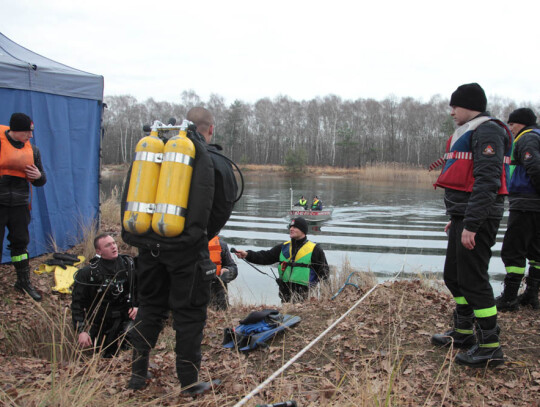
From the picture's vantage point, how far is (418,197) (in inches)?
1389

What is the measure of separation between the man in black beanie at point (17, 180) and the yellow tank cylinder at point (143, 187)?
11.3 feet

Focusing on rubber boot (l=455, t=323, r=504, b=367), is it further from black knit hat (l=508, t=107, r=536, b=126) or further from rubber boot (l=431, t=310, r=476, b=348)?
black knit hat (l=508, t=107, r=536, b=126)

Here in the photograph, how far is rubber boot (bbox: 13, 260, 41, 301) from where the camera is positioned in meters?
5.87

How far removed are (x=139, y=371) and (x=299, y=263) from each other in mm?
4051

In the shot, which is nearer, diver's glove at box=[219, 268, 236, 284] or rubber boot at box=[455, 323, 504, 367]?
rubber boot at box=[455, 323, 504, 367]

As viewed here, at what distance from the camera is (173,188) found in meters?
2.95

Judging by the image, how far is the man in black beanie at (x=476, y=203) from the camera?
11.3 feet

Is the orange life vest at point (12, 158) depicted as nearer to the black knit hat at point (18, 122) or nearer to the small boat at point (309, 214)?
the black knit hat at point (18, 122)

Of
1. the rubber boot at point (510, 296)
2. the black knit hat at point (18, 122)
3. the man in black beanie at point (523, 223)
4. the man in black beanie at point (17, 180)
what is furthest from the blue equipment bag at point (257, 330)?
the black knit hat at point (18, 122)

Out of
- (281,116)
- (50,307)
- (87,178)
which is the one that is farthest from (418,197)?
(281,116)

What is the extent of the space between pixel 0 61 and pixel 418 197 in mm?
32658

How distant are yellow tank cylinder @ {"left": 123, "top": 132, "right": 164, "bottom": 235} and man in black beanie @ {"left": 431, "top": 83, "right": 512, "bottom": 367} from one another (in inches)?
94.5

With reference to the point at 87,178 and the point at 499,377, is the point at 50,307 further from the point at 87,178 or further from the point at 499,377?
the point at 499,377

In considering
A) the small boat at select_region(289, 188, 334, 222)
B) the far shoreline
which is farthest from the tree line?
the small boat at select_region(289, 188, 334, 222)
